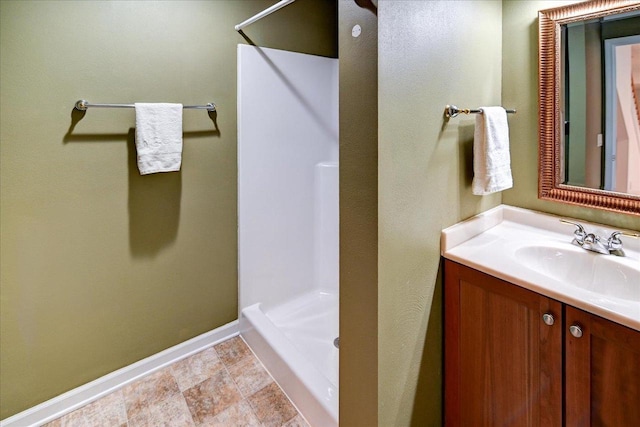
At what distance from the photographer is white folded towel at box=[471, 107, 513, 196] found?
1.35 m

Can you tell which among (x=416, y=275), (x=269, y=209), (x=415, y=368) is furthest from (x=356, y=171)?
(x=269, y=209)

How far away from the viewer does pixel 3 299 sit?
154 cm

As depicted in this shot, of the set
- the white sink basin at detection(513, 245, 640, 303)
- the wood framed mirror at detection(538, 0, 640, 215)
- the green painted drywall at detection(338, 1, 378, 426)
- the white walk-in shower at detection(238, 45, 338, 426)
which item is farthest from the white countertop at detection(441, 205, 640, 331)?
the white walk-in shower at detection(238, 45, 338, 426)

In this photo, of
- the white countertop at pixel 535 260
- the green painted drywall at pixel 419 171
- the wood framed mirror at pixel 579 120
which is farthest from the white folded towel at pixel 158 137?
the wood framed mirror at pixel 579 120

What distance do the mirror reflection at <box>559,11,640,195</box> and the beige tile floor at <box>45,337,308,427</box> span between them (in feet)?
5.36

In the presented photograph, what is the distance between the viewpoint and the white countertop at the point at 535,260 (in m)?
0.98

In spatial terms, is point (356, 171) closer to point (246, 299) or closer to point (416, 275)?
point (416, 275)

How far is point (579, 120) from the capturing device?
1.43m

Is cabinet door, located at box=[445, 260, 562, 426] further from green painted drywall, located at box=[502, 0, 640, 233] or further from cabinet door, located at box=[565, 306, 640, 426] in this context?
green painted drywall, located at box=[502, 0, 640, 233]

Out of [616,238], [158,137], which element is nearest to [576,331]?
[616,238]

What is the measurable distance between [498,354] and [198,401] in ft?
4.60

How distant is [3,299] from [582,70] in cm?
254

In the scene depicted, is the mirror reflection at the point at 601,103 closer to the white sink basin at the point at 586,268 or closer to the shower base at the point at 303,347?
the white sink basin at the point at 586,268

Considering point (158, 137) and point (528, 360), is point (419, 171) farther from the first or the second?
point (158, 137)
